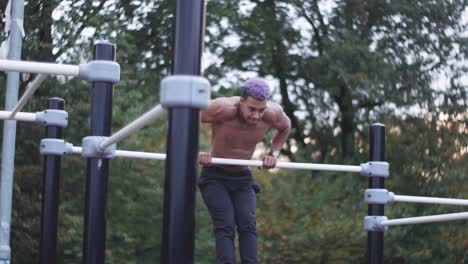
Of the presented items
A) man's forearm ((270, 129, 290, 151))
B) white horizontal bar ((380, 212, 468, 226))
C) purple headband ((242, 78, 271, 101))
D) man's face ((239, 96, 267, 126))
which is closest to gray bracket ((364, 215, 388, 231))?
white horizontal bar ((380, 212, 468, 226))

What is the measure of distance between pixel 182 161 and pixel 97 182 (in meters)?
1.26

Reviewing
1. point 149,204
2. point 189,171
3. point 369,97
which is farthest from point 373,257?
point 369,97

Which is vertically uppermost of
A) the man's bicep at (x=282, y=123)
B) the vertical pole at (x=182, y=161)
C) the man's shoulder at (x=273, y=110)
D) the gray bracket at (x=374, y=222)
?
the man's shoulder at (x=273, y=110)

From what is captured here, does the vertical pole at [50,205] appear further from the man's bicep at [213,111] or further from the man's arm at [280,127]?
the man's arm at [280,127]

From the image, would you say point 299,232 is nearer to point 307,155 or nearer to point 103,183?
point 307,155

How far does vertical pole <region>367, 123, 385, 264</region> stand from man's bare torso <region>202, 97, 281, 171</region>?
632 millimetres

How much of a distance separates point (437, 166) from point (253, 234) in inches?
245

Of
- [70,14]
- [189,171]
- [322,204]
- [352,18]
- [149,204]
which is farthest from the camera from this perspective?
[352,18]

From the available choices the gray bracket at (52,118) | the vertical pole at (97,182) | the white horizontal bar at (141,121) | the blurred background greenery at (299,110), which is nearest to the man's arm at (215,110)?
the gray bracket at (52,118)

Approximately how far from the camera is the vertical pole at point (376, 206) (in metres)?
4.95

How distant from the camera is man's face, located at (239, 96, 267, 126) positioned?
4366 mm

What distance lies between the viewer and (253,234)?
4465mm

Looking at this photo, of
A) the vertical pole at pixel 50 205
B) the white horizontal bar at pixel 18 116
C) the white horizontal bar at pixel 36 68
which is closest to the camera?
the white horizontal bar at pixel 36 68

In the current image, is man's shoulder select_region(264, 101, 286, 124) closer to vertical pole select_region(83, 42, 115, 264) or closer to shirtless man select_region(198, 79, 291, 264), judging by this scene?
shirtless man select_region(198, 79, 291, 264)
